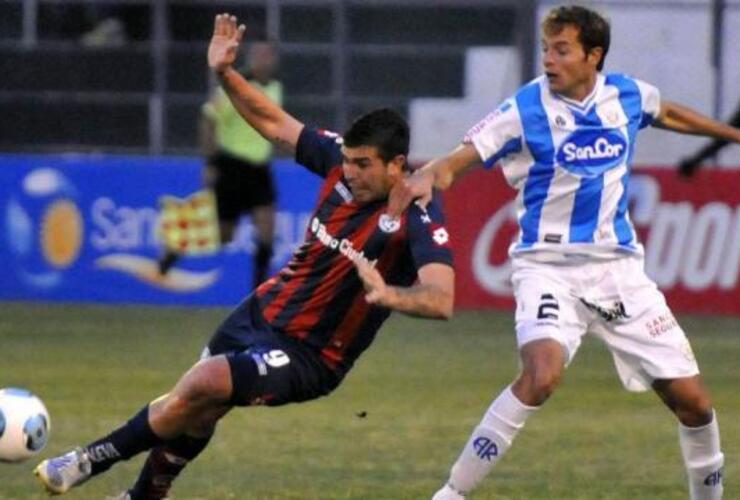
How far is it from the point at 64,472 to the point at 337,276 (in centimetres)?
130

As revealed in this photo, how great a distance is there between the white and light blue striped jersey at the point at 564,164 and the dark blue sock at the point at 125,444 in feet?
5.53

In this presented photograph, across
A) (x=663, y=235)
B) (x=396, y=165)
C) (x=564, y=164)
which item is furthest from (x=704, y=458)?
(x=663, y=235)

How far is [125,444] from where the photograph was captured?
8.58 metres

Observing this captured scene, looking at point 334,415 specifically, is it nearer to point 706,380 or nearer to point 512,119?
point 706,380

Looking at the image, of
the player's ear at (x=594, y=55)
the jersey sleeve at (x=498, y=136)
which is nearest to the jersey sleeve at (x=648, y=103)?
the player's ear at (x=594, y=55)

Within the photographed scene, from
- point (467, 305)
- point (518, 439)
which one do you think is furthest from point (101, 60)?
point (518, 439)

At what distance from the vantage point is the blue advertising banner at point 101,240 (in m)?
19.9

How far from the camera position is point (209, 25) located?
22359mm

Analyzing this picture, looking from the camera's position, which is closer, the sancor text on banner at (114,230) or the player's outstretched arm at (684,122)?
the player's outstretched arm at (684,122)

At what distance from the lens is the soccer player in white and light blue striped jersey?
28.8ft

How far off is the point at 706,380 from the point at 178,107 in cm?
861

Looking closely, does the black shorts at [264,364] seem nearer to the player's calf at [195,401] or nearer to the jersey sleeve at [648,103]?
the player's calf at [195,401]

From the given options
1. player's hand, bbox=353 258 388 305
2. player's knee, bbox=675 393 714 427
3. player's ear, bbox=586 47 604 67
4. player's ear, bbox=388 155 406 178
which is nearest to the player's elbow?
player's hand, bbox=353 258 388 305

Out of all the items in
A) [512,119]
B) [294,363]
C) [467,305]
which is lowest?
[467,305]
